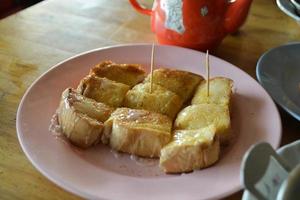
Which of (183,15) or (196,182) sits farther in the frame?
(183,15)

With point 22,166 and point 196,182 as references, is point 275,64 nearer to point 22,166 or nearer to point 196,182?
point 196,182

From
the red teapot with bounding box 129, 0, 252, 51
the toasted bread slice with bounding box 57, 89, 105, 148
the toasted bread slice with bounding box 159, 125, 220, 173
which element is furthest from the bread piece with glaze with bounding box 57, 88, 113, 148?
the red teapot with bounding box 129, 0, 252, 51

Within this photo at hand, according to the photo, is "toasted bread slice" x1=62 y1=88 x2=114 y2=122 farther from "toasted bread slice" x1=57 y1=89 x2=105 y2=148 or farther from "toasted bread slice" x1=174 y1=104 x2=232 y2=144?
"toasted bread slice" x1=174 y1=104 x2=232 y2=144

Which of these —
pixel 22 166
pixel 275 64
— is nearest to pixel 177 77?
pixel 275 64

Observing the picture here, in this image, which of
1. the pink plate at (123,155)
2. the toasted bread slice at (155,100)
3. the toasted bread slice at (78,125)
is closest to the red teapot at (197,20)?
the pink plate at (123,155)

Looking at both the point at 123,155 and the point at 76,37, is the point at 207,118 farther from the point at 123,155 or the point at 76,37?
the point at 76,37
